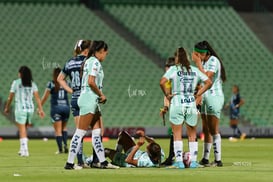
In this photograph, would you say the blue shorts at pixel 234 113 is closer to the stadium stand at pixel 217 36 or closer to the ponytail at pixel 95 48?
the stadium stand at pixel 217 36

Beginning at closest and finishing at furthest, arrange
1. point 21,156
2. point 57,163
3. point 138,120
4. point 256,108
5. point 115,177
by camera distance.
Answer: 1. point 115,177
2. point 57,163
3. point 21,156
4. point 138,120
5. point 256,108

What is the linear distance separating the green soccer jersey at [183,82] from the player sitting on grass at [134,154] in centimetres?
106

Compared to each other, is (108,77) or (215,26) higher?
(215,26)

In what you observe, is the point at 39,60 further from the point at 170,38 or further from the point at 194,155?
the point at 194,155

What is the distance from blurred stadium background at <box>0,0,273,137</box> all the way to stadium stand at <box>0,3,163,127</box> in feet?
0.15

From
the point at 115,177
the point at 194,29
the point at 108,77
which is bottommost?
the point at 115,177

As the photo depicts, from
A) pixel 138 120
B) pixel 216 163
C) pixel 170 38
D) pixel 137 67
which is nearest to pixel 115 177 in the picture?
pixel 216 163

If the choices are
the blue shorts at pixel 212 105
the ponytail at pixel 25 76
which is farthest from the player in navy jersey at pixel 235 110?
the blue shorts at pixel 212 105

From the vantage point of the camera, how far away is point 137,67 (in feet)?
140

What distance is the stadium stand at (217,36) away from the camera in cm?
4341

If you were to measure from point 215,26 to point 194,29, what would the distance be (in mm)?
1401

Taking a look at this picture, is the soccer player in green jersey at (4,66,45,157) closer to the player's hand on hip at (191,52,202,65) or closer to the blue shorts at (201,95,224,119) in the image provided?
the player's hand on hip at (191,52,202,65)

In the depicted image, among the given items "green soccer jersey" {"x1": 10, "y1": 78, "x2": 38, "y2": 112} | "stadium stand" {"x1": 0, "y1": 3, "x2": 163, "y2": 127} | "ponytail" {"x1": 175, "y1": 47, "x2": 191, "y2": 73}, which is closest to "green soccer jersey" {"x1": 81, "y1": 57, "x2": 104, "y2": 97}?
"ponytail" {"x1": 175, "y1": 47, "x2": 191, "y2": 73}

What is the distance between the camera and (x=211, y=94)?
1811 centimetres
